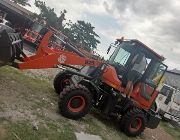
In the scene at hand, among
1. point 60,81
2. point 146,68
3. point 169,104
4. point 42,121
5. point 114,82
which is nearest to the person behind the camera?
point 42,121

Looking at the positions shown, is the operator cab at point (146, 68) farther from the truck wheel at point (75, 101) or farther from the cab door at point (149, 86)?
the truck wheel at point (75, 101)

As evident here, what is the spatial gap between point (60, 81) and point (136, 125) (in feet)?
9.90

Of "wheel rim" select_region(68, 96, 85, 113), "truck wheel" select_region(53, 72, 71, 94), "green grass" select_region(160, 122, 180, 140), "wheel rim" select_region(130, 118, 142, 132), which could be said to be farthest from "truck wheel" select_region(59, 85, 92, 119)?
"green grass" select_region(160, 122, 180, 140)

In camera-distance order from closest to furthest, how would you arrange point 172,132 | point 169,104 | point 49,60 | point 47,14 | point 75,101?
point 75,101, point 49,60, point 172,132, point 169,104, point 47,14

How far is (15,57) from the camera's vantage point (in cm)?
938

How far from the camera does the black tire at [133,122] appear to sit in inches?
381

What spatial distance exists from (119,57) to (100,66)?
675 millimetres

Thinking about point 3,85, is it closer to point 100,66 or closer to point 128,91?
point 100,66

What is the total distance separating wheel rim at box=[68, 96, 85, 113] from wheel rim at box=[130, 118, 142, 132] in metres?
1.97

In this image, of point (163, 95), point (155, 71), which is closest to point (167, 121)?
point (163, 95)

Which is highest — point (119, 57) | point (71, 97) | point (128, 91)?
point (119, 57)

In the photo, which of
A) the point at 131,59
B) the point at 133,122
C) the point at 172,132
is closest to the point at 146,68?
Answer: the point at 131,59

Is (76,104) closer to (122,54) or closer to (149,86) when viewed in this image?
(122,54)

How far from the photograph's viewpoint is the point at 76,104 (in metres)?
8.88
